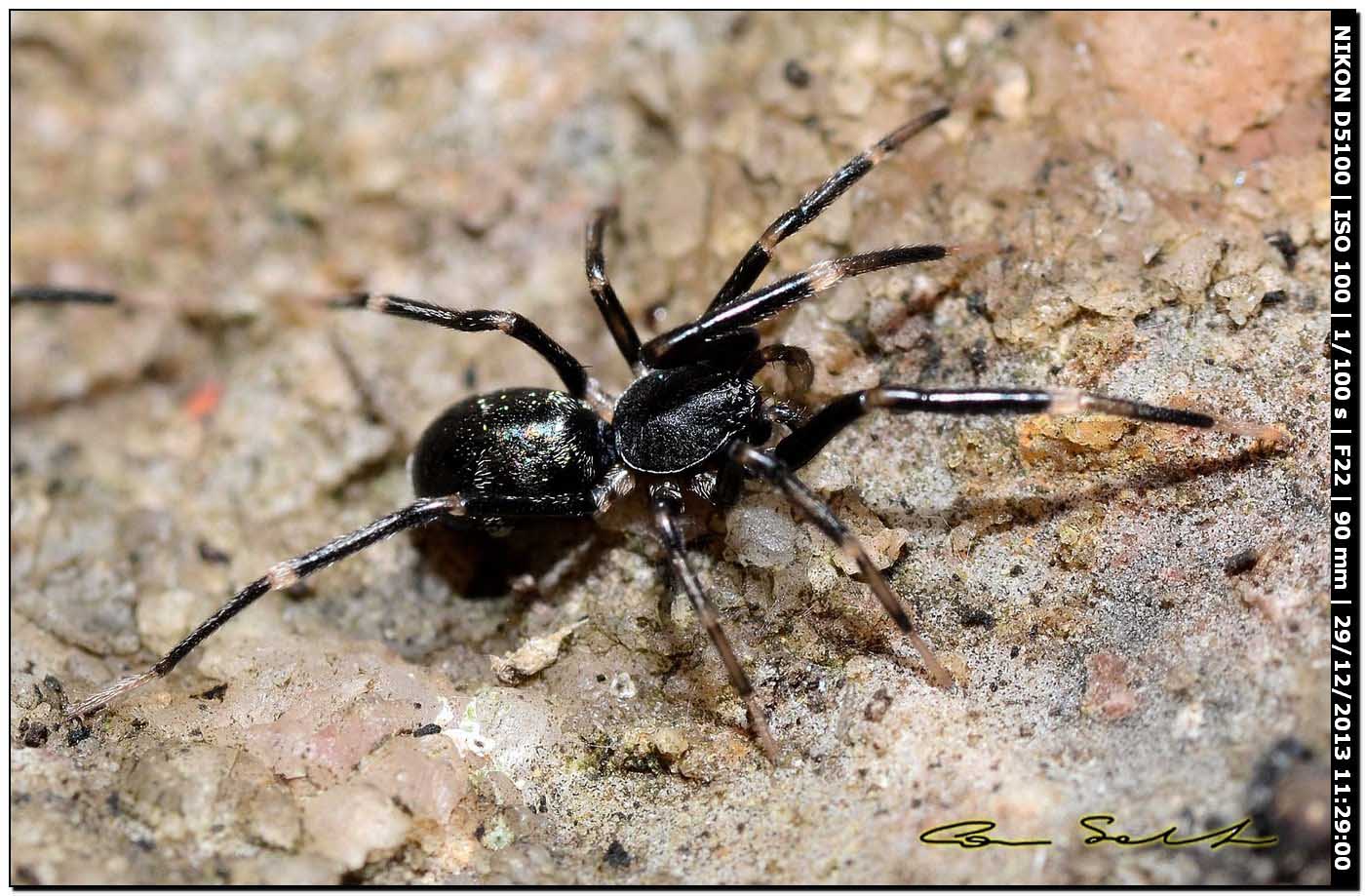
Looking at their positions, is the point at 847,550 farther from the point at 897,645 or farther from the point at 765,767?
the point at 765,767

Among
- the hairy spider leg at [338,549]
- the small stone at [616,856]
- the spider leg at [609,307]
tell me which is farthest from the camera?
the spider leg at [609,307]

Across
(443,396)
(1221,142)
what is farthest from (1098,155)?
(443,396)

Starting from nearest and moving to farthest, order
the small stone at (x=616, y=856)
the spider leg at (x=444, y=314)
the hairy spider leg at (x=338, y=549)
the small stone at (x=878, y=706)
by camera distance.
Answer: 1. the small stone at (x=616, y=856)
2. the small stone at (x=878, y=706)
3. the hairy spider leg at (x=338, y=549)
4. the spider leg at (x=444, y=314)

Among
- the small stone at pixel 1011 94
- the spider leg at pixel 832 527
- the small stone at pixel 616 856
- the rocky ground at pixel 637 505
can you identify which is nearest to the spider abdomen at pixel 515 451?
the rocky ground at pixel 637 505

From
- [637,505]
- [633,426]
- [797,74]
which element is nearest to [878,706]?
[637,505]

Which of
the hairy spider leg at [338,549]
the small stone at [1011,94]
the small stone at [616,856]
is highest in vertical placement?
the small stone at [1011,94]

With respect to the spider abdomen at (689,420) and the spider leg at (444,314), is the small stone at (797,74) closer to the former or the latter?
the spider abdomen at (689,420)
